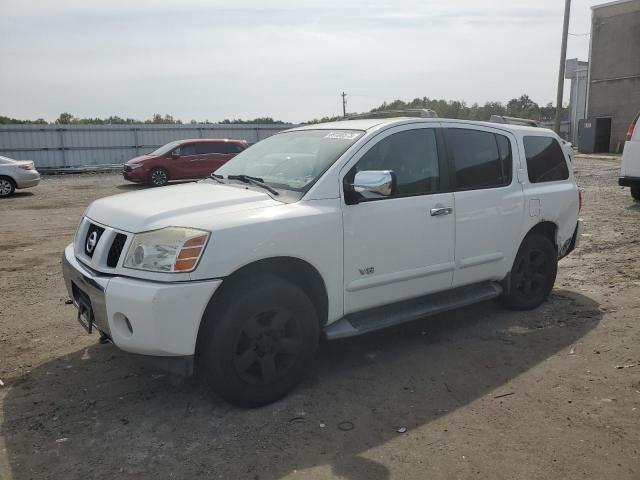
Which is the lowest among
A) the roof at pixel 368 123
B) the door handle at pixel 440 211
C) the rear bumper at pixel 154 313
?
the rear bumper at pixel 154 313

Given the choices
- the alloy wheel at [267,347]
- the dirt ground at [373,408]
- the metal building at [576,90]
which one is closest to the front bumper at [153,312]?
the alloy wheel at [267,347]

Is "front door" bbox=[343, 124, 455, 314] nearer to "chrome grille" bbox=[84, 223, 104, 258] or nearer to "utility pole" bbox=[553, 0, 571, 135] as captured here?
"chrome grille" bbox=[84, 223, 104, 258]

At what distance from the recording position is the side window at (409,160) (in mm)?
3963

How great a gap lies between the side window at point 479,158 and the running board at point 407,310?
2.91 ft

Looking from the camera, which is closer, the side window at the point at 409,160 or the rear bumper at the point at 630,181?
the side window at the point at 409,160

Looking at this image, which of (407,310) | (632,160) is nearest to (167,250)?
(407,310)

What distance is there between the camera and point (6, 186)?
626 inches

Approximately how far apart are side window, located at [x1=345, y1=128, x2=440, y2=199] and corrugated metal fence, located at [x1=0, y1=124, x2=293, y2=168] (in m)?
24.8

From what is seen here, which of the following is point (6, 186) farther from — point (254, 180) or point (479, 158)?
point (479, 158)

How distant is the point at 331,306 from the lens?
3.65 m

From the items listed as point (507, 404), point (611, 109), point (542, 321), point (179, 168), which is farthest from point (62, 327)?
point (611, 109)

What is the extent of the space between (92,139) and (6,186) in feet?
36.1

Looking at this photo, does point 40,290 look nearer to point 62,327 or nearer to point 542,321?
point 62,327

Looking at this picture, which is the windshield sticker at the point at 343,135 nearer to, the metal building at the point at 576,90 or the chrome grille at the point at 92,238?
the chrome grille at the point at 92,238
